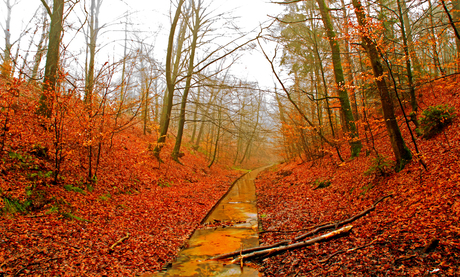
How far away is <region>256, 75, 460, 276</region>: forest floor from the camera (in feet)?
11.0

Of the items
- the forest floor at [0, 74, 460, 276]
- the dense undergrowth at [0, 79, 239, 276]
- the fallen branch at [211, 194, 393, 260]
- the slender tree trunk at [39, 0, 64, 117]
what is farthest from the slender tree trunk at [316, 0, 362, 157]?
the slender tree trunk at [39, 0, 64, 117]

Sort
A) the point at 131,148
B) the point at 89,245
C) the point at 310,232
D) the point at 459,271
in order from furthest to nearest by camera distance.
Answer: the point at 131,148, the point at 310,232, the point at 89,245, the point at 459,271

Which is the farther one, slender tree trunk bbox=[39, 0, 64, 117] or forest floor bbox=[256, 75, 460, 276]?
slender tree trunk bbox=[39, 0, 64, 117]

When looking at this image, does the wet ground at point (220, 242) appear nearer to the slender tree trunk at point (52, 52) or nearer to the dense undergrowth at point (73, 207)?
the dense undergrowth at point (73, 207)

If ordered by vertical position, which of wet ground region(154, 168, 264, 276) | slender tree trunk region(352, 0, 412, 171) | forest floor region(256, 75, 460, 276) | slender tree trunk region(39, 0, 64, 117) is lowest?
wet ground region(154, 168, 264, 276)

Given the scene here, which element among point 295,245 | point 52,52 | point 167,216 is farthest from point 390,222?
point 52,52

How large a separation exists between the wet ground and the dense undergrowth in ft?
1.25

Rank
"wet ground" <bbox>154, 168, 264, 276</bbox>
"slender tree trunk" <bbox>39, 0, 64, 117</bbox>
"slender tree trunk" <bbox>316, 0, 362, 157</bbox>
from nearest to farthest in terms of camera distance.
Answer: "wet ground" <bbox>154, 168, 264, 276</bbox>
"slender tree trunk" <bbox>39, 0, 64, 117</bbox>
"slender tree trunk" <bbox>316, 0, 362, 157</bbox>

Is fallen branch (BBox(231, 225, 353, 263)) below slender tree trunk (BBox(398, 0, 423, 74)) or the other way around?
below

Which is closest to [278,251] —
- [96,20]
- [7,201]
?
[7,201]

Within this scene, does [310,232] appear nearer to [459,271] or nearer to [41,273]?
[459,271]

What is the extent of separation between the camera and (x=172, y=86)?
13.5 meters

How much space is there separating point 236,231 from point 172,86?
9435 millimetres

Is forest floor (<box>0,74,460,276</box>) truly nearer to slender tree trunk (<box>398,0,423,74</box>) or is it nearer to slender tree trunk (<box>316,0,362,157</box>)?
slender tree trunk (<box>316,0,362,157</box>)
